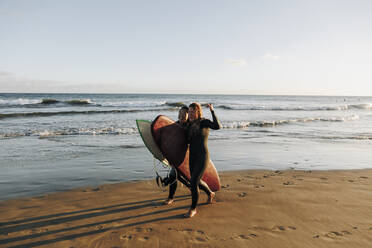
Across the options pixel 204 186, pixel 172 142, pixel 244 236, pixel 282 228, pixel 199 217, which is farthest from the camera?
pixel 204 186

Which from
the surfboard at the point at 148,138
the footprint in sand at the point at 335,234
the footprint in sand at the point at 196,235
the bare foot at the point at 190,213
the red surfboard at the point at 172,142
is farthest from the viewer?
the surfboard at the point at 148,138

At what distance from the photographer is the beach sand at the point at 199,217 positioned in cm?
336

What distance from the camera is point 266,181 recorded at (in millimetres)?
5961

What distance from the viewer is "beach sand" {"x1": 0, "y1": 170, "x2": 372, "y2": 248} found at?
11.0 ft

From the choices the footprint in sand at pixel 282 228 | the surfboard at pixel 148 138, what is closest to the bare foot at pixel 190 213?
the surfboard at pixel 148 138

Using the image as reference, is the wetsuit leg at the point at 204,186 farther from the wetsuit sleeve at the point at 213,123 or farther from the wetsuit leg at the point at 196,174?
the wetsuit sleeve at the point at 213,123

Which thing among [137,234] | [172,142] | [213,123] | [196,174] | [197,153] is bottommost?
[137,234]

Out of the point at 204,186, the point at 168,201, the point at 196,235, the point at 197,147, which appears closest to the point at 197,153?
the point at 197,147

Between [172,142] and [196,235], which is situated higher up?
[172,142]

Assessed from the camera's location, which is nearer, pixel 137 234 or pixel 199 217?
pixel 137 234

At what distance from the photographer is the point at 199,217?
160 inches

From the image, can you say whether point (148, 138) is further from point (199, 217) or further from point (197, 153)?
point (199, 217)

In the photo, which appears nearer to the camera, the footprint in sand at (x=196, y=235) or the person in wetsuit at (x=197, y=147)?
the footprint in sand at (x=196, y=235)

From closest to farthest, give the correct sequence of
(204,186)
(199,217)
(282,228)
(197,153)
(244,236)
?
(244,236) → (282,228) → (199,217) → (197,153) → (204,186)
